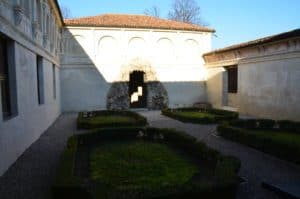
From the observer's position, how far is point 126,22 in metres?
21.3

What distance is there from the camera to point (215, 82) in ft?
67.7

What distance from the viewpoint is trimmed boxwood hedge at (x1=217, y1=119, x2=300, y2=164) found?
24.0ft

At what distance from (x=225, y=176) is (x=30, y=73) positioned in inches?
313

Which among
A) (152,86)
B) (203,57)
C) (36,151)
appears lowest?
(36,151)

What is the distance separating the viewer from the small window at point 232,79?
18.8m

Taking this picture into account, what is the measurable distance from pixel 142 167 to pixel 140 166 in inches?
4.0

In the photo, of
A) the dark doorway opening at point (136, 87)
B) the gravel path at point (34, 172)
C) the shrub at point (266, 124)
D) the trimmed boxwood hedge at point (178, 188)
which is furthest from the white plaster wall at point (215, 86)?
the trimmed boxwood hedge at point (178, 188)

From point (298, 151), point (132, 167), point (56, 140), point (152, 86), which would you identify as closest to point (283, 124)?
point (298, 151)

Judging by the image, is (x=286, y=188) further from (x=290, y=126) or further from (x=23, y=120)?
(x=23, y=120)

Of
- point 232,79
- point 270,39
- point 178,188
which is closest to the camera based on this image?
point 178,188

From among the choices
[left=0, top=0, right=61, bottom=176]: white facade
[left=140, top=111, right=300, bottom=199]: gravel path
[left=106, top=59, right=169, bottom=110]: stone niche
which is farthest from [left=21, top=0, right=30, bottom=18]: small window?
[left=106, top=59, right=169, bottom=110]: stone niche

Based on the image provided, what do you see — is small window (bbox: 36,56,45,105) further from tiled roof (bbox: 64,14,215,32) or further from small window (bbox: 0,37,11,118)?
tiled roof (bbox: 64,14,215,32)

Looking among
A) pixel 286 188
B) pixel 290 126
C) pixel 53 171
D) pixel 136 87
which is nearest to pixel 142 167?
pixel 53 171

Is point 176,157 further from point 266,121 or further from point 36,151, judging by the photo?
point 266,121
